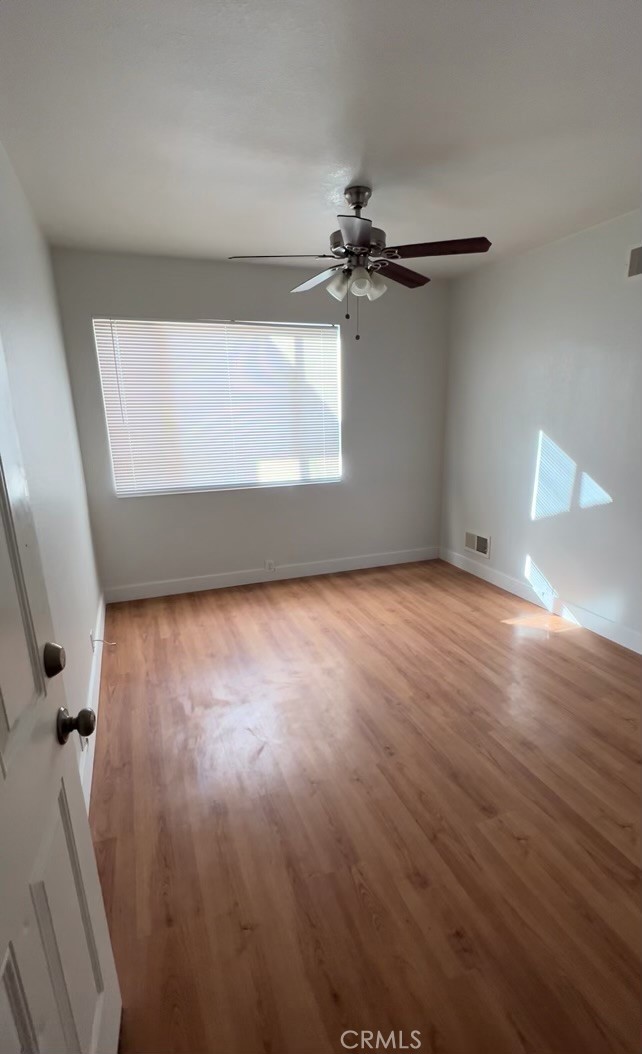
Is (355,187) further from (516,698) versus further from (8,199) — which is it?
(516,698)

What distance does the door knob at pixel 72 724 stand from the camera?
38.1 inches

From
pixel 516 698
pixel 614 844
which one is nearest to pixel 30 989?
pixel 614 844

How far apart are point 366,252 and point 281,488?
223 cm

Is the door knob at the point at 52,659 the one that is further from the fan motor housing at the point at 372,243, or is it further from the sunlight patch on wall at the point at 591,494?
the sunlight patch on wall at the point at 591,494

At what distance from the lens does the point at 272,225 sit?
2.93 meters

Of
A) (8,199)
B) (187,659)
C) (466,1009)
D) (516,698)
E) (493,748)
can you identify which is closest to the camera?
(466,1009)

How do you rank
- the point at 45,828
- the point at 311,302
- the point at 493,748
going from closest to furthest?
the point at 45,828 → the point at 493,748 → the point at 311,302

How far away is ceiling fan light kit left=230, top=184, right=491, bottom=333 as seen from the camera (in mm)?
2195

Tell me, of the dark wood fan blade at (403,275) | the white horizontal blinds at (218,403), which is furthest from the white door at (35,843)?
the white horizontal blinds at (218,403)

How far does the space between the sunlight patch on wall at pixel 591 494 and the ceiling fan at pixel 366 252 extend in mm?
1729

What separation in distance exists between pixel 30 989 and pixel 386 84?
8.20ft

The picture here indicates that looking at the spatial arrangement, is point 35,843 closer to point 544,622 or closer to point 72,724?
point 72,724

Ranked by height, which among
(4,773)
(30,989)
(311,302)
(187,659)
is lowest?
(187,659)

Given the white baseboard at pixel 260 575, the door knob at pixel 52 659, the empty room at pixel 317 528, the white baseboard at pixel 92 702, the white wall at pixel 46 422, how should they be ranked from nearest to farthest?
the door knob at pixel 52 659, the empty room at pixel 317 528, the white wall at pixel 46 422, the white baseboard at pixel 92 702, the white baseboard at pixel 260 575
